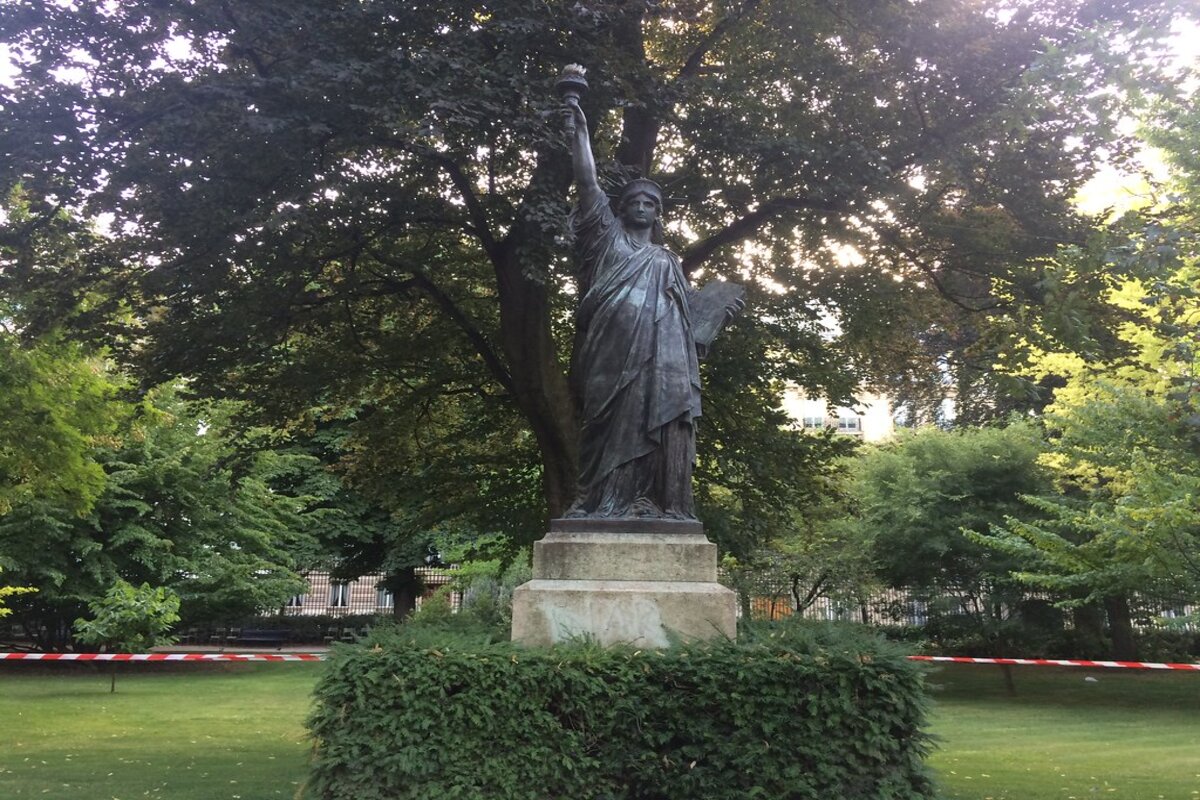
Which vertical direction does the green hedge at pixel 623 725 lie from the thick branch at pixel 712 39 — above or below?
below

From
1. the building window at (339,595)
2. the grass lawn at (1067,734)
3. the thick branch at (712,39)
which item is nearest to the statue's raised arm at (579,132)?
the grass lawn at (1067,734)

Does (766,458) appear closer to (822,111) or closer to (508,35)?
(822,111)

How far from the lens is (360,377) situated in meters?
14.0

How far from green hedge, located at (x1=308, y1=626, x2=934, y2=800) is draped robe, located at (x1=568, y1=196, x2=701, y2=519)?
136 centimetres

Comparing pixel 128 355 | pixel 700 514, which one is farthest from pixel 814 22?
pixel 128 355

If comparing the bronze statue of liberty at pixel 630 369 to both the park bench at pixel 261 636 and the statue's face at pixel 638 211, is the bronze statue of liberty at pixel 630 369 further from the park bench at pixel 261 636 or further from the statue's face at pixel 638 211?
the park bench at pixel 261 636

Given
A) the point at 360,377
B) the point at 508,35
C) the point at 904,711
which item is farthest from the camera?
the point at 360,377

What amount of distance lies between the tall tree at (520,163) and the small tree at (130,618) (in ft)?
27.2

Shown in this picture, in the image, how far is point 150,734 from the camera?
41.5ft

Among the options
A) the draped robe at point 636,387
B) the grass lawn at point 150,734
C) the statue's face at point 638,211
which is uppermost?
A: the statue's face at point 638,211

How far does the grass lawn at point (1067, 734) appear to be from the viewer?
9.08m

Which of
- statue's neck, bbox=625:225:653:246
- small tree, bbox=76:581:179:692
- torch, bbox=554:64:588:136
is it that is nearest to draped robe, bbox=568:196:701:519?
statue's neck, bbox=625:225:653:246

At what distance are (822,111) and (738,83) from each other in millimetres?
1296

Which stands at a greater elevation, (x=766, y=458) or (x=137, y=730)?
(x=766, y=458)
